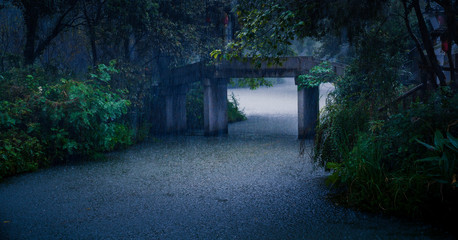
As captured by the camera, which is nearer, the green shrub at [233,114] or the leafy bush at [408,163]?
the leafy bush at [408,163]

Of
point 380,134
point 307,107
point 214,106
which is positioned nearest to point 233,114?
point 214,106

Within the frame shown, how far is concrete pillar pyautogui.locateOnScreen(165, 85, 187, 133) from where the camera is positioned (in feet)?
55.9

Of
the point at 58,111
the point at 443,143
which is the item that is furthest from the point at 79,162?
the point at 443,143

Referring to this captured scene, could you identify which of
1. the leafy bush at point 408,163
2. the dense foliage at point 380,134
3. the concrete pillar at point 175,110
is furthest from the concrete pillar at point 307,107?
the leafy bush at point 408,163

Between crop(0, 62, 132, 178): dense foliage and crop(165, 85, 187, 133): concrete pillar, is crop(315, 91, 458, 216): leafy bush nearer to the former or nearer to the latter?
crop(0, 62, 132, 178): dense foliage

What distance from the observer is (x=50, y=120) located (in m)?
10.2

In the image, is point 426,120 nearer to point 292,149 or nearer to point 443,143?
point 443,143

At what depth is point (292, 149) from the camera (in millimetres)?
12102

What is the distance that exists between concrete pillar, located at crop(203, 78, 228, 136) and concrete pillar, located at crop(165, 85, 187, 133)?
2.10m

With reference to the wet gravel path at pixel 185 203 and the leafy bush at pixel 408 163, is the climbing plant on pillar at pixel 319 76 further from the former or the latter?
the leafy bush at pixel 408 163

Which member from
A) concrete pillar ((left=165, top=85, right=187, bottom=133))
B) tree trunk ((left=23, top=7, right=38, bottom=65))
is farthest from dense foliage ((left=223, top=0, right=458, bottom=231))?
concrete pillar ((left=165, top=85, right=187, bottom=133))

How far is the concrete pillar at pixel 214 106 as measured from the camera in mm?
15617

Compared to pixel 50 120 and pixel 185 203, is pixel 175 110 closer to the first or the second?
pixel 50 120

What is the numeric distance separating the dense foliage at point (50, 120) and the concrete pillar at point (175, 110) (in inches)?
240
